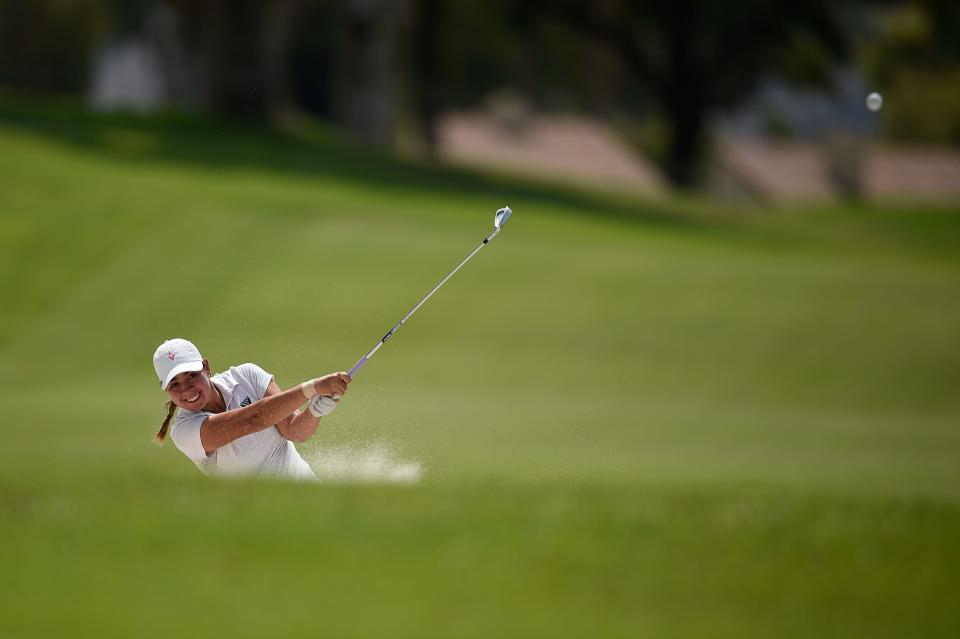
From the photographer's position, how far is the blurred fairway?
220 inches

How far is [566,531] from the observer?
629cm

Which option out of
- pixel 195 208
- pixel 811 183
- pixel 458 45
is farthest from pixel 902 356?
pixel 811 183

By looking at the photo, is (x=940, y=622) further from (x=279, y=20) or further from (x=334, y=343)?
(x=279, y=20)

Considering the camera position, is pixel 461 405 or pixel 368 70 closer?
pixel 461 405

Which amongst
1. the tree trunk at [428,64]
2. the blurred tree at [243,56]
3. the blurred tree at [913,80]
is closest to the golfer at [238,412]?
the blurred tree at [243,56]

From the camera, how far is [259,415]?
24.0 feet

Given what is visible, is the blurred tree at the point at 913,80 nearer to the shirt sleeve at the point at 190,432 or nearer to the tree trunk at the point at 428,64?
the tree trunk at the point at 428,64

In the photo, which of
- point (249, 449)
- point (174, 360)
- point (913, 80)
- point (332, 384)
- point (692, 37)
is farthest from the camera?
point (913, 80)

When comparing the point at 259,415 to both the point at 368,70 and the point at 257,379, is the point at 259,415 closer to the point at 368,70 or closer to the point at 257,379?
the point at 257,379

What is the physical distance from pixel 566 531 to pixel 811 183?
7526 cm

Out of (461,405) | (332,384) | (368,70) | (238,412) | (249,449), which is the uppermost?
(368,70)

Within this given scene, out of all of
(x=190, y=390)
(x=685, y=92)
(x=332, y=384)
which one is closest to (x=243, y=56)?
(x=685, y=92)

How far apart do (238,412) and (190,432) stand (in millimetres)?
300

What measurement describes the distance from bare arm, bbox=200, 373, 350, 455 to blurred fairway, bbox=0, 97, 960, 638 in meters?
0.30
